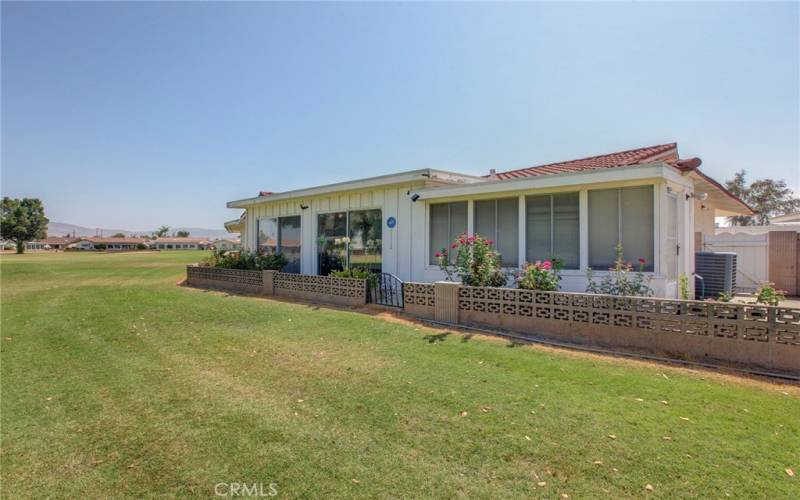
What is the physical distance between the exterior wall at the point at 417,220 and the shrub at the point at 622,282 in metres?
0.24

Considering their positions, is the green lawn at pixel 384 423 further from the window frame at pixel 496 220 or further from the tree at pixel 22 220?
the tree at pixel 22 220

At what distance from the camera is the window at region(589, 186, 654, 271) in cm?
706

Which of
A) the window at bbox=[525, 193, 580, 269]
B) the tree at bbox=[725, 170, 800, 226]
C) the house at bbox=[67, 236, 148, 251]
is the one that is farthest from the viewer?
the house at bbox=[67, 236, 148, 251]

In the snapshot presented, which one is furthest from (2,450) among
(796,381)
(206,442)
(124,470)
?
(796,381)

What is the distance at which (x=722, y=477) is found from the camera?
2543 mm

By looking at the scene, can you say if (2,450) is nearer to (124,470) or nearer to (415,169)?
(124,470)

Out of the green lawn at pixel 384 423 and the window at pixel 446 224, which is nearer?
the green lawn at pixel 384 423

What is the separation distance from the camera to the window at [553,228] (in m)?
7.80

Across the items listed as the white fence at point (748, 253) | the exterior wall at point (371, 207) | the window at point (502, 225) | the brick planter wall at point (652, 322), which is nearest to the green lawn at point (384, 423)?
the brick planter wall at point (652, 322)

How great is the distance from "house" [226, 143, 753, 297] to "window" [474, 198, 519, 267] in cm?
2

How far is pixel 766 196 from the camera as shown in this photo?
31.1 m

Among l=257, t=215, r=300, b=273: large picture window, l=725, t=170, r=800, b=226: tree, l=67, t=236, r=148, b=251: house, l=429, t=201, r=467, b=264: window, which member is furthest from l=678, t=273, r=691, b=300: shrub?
l=67, t=236, r=148, b=251: house

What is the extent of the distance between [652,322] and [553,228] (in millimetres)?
3014

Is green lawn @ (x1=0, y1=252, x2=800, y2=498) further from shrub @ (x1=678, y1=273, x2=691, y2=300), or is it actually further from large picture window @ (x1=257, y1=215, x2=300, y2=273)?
large picture window @ (x1=257, y1=215, x2=300, y2=273)
